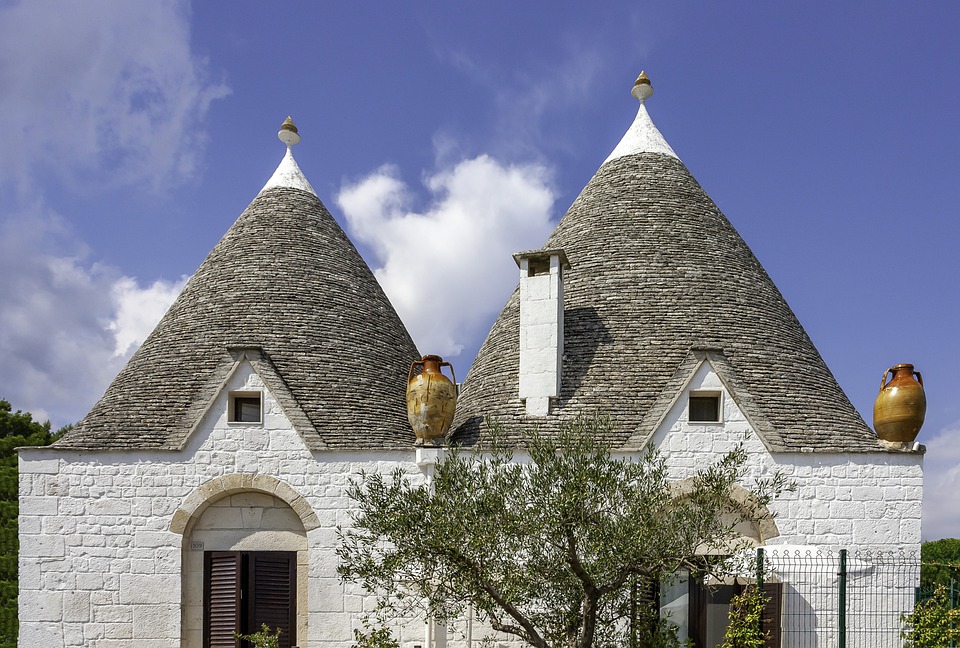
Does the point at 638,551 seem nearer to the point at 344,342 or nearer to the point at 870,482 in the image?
the point at 870,482

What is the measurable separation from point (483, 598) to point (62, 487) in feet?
26.9

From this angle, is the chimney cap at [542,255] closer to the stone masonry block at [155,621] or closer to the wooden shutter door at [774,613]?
the wooden shutter door at [774,613]

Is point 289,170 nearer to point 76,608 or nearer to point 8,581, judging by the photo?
point 76,608

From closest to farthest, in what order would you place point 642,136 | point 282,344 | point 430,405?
point 430,405, point 282,344, point 642,136

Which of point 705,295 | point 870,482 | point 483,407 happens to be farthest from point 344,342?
point 870,482

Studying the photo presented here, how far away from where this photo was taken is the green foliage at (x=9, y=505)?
25.0 metres

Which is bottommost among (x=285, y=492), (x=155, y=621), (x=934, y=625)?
(x=155, y=621)

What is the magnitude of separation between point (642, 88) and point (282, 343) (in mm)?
9385

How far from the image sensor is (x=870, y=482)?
1284 cm

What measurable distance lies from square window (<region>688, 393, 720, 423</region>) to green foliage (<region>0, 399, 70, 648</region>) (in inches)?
746

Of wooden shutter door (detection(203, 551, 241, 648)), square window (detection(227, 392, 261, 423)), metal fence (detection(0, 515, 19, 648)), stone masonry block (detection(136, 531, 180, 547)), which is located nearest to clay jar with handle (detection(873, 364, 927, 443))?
square window (detection(227, 392, 261, 423))

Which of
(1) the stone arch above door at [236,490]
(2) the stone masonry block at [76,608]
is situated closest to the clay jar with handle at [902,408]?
(1) the stone arch above door at [236,490]

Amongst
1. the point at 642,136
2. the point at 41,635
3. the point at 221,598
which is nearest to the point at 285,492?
the point at 221,598

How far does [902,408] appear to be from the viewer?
1291 centimetres
